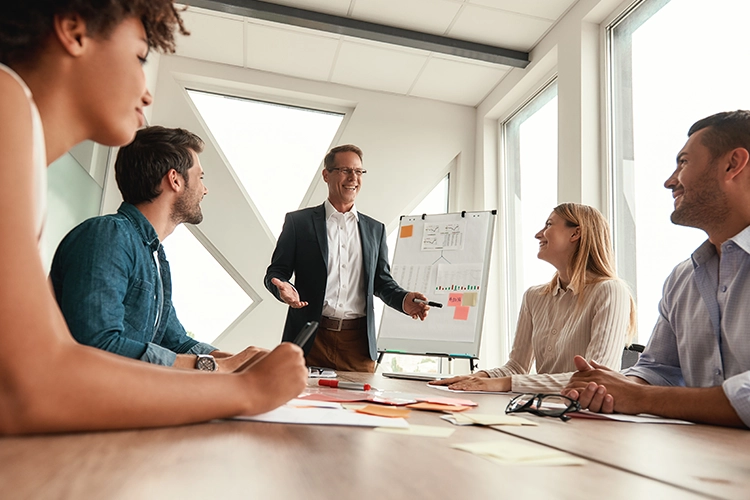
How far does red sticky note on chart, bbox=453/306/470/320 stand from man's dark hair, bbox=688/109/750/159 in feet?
7.90

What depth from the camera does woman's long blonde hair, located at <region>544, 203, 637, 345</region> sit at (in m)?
2.26

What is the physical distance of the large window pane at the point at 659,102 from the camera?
278 cm

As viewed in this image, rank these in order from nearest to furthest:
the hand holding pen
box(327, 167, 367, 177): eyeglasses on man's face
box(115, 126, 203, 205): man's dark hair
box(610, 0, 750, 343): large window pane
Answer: box(115, 126, 203, 205): man's dark hair, the hand holding pen, box(610, 0, 750, 343): large window pane, box(327, 167, 367, 177): eyeglasses on man's face

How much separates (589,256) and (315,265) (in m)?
1.40

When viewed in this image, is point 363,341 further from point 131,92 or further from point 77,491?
point 77,491

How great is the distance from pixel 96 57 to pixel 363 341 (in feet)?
7.58

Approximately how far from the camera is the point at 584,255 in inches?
90.9

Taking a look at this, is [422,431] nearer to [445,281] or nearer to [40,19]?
[40,19]

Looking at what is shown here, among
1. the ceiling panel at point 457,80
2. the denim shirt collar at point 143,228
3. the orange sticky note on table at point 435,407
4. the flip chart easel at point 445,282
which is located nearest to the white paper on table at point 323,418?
the orange sticky note on table at point 435,407

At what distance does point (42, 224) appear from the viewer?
0.69 m

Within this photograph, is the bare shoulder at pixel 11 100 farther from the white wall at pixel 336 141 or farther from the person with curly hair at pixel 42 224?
the white wall at pixel 336 141

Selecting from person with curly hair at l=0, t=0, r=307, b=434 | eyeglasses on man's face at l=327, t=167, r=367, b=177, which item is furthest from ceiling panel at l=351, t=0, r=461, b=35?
person with curly hair at l=0, t=0, r=307, b=434

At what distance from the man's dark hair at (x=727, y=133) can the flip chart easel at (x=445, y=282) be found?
2.33 meters

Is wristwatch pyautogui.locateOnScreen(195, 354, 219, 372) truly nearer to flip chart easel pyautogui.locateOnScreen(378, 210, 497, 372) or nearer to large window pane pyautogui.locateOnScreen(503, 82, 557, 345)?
flip chart easel pyautogui.locateOnScreen(378, 210, 497, 372)
